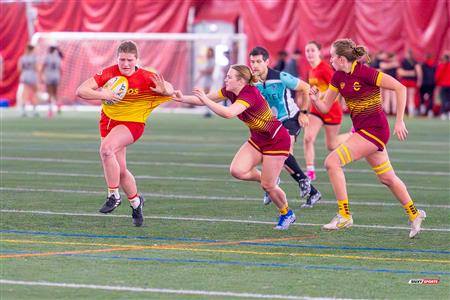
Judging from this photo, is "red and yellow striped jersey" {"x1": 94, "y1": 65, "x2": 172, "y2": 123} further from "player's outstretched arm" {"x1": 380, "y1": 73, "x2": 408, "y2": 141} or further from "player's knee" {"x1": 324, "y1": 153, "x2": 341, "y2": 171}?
"player's outstretched arm" {"x1": 380, "y1": 73, "x2": 408, "y2": 141}

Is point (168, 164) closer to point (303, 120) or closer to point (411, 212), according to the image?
point (303, 120)

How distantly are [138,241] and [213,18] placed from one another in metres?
32.8

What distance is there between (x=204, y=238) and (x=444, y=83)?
27250 millimetres

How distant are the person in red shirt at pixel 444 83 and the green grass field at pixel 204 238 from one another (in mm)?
16278

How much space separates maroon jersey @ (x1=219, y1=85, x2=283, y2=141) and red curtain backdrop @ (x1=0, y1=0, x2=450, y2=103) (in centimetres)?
2600

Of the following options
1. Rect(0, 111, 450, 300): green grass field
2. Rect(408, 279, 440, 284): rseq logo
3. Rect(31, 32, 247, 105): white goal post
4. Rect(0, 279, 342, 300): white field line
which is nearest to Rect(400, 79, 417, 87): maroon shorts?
Rect(31, 32, 247, 105): white goal post

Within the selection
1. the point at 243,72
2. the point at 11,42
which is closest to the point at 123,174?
the point at 243,72

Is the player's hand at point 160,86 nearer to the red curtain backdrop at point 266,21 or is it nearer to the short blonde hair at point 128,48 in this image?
the short blonde hair at point 128,48

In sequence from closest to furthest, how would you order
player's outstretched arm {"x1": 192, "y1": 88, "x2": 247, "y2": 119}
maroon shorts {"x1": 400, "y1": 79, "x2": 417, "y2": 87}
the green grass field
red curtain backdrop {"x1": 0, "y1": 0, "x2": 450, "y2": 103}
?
the green grass field → player's outstretched arm {"x1": 192, "y1": 88, "x2": 247, "y2": 119} → maroon shorts {"x1": 400, "y1": 79, "x2": 417, "y2": 87} → red curtain backdrop {"x1": 0, "y1": 0, "x2": 450, "y2": 103}

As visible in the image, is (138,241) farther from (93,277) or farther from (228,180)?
(228,180)

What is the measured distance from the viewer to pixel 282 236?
1198 centimetres

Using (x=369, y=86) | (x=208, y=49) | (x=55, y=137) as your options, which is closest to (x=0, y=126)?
(x=55, y=137)

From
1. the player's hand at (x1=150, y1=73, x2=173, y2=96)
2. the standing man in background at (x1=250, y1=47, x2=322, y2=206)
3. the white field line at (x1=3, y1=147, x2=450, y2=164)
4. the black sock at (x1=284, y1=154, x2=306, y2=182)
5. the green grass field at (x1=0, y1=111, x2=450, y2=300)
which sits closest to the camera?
the green grass field at (x1=0, y1=111, x2=450, y2=300)

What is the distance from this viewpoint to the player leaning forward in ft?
41.3
